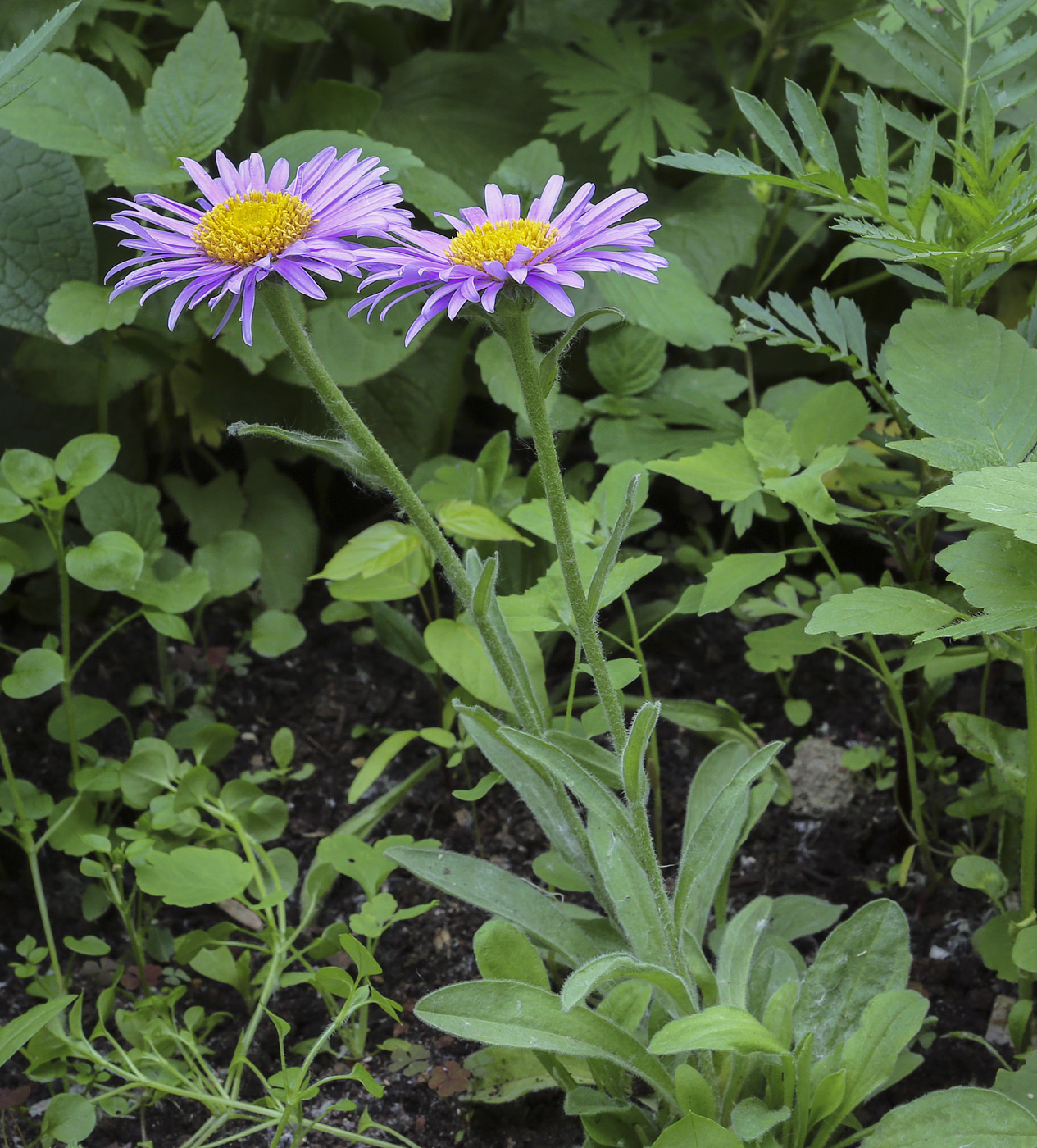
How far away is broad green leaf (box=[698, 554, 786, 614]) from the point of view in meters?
1.01

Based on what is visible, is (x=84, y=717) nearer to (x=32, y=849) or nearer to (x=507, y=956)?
(x=32, y=849)

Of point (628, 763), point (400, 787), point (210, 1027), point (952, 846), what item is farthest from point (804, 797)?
point (210, 1027)

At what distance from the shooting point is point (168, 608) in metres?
1.25

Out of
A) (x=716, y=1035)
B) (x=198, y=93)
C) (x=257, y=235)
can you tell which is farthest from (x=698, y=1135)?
(x=198, y=93)

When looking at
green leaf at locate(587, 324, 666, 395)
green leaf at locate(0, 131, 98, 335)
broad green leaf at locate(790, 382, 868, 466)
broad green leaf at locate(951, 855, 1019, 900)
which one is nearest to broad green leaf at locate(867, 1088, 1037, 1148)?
broad green leaf at locate(951, 855, 1019, 900)

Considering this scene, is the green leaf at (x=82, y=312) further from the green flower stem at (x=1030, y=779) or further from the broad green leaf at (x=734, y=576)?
the green flower stem at (x=1030, y=779)

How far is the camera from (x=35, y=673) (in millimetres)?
1122

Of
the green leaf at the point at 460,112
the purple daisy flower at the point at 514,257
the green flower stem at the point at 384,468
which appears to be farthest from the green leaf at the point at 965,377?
the green leaf at the point at 460,112

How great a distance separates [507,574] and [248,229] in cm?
78

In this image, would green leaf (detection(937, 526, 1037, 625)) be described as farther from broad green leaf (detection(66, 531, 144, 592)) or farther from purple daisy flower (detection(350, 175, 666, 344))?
broad green leaf (detection(66, 531, 144, 592))

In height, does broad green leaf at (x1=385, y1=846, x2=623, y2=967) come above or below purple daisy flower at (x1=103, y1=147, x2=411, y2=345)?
below

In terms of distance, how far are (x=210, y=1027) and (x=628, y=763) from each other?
58cm

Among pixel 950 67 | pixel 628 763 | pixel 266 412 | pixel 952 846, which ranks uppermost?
pixel 950 67

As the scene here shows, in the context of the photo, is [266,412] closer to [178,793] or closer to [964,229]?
[178,793]
